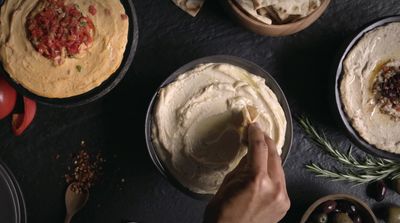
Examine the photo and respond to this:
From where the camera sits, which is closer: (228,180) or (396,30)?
(228,180)

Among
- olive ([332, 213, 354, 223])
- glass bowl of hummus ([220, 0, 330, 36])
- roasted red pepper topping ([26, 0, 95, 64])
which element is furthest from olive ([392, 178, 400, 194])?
roasted red pepper topping ([26, 0, 95, 64])

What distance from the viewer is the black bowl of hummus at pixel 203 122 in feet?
6.26

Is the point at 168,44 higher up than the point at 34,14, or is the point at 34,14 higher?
the point at 34,14

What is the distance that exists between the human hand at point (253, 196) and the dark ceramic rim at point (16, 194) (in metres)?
0.89

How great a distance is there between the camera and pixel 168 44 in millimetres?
2139

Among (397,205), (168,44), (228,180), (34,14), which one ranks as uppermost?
(34,14)

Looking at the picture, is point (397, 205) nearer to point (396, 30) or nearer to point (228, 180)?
point (396, 30)

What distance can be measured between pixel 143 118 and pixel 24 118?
0.49 meters

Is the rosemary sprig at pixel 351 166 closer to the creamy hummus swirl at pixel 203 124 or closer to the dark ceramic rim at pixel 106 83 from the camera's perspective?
the creamy hummus swirl at pixel 203 124

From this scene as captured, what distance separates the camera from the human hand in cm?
150

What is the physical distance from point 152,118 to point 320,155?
772 mm

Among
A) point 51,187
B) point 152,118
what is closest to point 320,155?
point 152,118

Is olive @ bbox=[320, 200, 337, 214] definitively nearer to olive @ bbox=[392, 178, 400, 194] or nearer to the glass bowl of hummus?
olive @ bbox=[392, 178, 400, 194]

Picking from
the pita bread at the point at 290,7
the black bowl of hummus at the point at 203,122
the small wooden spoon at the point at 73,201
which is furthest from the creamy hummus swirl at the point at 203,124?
the small wooden spoon at the point at 73,201
